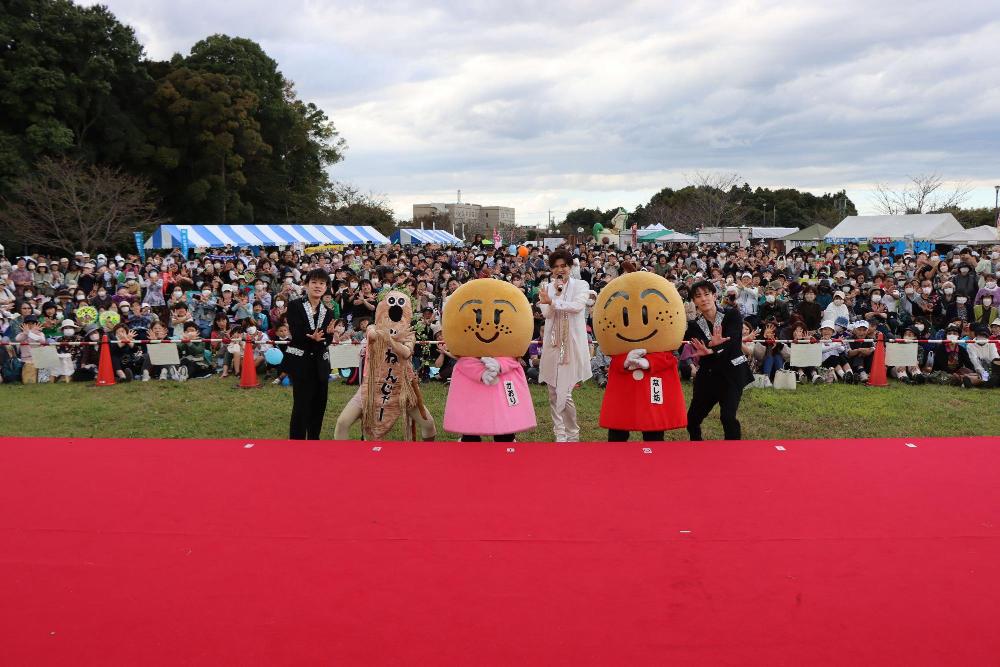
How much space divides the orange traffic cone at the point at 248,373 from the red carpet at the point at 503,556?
5337mm

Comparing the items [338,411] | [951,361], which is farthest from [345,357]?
[951,361]

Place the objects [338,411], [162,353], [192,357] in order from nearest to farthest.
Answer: [338,411], [162,353], [192,357]

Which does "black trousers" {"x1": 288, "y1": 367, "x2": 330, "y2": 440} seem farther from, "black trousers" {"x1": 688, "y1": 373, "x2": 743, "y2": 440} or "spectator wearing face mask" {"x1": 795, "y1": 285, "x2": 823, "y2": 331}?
"spectator wearing face mask" {"x1": 795, "y1": 285, "x2": 823, "y2": 331}

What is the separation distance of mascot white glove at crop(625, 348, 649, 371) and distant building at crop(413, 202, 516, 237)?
71.1 metres

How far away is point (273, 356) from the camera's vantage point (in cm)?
1038

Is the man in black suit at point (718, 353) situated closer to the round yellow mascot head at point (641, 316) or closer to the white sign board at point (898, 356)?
the round yellow mascot head at point (641, 316)

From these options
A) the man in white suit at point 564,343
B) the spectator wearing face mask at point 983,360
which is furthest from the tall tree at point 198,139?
the spectator wearing face mask at point 983,360

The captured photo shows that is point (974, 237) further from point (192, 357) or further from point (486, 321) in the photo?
point (486, 321)

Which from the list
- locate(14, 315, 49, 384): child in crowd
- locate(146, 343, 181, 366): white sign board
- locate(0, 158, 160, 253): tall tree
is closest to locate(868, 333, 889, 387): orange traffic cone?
locate(146, 343, 181, 366): white sign board

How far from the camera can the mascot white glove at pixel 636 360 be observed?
520cm

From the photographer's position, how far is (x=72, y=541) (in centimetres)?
332

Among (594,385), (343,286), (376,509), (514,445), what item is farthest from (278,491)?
(343,286)

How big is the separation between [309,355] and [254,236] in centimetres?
2445

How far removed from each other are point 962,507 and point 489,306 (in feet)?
10.1
